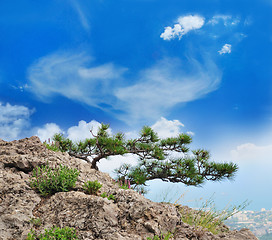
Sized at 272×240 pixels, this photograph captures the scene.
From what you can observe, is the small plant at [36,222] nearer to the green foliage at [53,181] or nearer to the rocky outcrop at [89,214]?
the rocky outcrop at [89,214]

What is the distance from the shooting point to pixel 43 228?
17.9 feet

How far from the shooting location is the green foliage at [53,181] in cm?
646

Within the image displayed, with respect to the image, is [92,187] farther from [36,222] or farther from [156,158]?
Answer: [156,158]

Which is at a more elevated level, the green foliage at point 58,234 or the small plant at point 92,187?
the small plant at point 92,187

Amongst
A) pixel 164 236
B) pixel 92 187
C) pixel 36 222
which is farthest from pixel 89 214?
pixel 164 236

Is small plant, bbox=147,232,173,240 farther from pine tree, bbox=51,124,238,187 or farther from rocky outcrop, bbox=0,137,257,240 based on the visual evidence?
pine tree, bbox=51,124,238,187

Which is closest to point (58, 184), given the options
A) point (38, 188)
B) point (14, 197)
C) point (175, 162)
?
point (38, 188)

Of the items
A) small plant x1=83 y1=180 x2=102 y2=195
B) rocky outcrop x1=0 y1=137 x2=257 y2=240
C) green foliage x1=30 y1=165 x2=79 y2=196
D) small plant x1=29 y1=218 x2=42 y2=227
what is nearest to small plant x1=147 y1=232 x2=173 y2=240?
rocky outcrop x1=0 y1=137 x2=257 y2=240

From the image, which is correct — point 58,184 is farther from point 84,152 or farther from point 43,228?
point 84,152

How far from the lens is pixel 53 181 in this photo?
6586 millimetres

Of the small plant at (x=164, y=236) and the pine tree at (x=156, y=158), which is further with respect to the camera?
the pine tree at (x=156, y=158)

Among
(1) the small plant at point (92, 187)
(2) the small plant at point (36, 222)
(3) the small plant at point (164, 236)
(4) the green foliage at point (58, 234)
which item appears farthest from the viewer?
(1) the small plant at point (92, 187)

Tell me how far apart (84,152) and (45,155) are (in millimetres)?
4581

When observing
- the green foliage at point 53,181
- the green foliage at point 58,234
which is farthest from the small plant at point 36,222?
the green foliage at point 53,181
